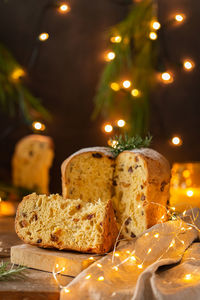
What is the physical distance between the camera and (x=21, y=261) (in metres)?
1.66

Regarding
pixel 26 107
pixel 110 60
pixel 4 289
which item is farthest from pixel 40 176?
pixel 4 289

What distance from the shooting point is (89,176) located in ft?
6.77

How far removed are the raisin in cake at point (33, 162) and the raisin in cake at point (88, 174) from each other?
1.29 m

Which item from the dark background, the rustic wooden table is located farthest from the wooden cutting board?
the dark background

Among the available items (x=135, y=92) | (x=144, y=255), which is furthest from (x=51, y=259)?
(x=135, y=92)

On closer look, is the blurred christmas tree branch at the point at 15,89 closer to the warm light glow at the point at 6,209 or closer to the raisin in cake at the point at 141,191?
the warm light glow at the point at 6,209

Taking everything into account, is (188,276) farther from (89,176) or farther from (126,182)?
(89,176)

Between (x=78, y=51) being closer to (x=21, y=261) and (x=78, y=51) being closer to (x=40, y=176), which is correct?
(x=40, y=176)

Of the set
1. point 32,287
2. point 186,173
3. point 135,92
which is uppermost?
point 135,92

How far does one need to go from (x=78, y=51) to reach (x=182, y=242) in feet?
7.59

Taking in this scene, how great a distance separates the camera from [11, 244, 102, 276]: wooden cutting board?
1556 mm

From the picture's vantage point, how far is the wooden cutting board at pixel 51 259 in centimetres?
156

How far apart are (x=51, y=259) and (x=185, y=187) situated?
0.91 metres

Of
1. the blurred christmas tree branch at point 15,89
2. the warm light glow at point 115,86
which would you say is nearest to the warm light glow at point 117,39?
the warm light glow at point 115,86
